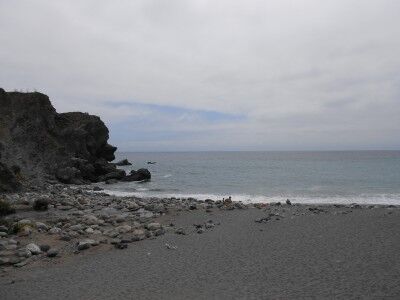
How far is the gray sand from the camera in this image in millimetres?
9117

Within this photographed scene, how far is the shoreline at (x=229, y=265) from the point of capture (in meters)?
9.20

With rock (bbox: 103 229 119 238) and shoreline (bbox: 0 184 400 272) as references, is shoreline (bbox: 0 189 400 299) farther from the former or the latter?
rock (bbox: 103 229 119 238)

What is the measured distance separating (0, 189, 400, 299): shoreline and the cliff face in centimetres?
1882

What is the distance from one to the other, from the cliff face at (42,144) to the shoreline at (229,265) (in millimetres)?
18820

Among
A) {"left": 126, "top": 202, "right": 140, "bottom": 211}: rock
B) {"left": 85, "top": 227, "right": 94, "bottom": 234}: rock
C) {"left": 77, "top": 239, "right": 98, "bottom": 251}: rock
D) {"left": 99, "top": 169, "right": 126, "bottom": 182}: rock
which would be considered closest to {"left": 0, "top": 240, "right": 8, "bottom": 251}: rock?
{"left": 77, "top": 239, "right": 98, "bottom": 251}: rock

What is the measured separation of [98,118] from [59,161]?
1429 centimetres

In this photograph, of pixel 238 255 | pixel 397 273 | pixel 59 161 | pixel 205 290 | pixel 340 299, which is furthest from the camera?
pixel 59 161

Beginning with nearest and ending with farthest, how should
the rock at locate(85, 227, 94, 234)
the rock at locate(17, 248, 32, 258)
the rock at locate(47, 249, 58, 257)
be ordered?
the rock at locate(17, 248, 32, 258) < the rock at locate(47, 249, 58, 257) < the rock at locate(85, 227, 94, 234)

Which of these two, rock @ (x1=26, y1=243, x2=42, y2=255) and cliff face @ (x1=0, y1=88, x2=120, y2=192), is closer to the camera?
rock @ (x1=26, y1=243, x2=42, y2=255)

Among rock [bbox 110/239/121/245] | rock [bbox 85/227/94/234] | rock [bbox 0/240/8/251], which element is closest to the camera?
rock [bbox 0/240/8/251]

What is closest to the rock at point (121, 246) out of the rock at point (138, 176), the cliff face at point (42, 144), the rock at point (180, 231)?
the rock at point (180, 231)

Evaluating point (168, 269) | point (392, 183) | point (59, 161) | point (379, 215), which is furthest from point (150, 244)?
point (392, 183)

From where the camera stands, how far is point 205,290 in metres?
9.25

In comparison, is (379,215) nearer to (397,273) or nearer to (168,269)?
(397,273)
